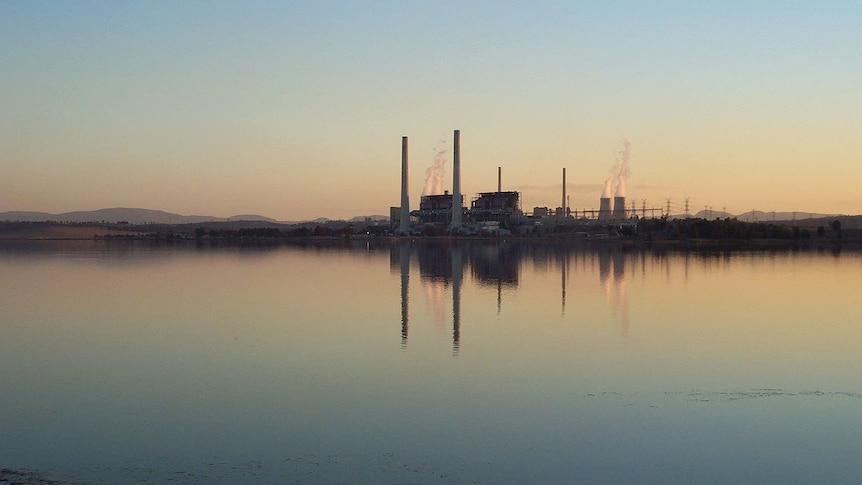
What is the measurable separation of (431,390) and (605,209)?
324 feet

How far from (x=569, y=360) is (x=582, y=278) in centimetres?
2105

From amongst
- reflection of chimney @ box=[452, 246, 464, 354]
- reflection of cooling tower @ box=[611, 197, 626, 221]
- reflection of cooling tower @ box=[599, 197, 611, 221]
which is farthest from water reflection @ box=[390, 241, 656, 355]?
reflection of cooling tower @ box=[599, 197, 611, 221]

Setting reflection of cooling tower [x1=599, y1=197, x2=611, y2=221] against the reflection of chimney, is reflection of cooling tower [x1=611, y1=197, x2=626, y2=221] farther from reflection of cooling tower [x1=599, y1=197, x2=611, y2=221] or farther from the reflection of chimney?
the reflection of chimney

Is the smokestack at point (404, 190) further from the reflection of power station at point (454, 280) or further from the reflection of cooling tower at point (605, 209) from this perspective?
the reflection of power station at point (454, 280)

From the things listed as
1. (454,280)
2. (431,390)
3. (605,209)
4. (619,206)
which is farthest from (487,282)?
(605,209)

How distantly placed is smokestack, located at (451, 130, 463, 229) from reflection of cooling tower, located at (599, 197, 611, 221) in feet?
63.0

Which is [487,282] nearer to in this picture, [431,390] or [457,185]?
[431,390]

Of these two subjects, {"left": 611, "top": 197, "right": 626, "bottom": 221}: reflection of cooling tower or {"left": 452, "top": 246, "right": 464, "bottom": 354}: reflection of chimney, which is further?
{"left": 611, "top": 197, "right": 626, "bottom": 221}: reflection of cooling tower

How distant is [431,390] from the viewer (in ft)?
38.2

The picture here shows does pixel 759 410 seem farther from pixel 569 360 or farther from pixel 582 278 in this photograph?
pixel 582 278

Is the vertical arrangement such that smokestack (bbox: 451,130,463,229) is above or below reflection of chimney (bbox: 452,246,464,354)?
above

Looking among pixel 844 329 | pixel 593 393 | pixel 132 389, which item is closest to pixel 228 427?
pixel 132 389

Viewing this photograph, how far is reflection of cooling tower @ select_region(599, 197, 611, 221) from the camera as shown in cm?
10738

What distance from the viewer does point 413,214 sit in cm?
11631
